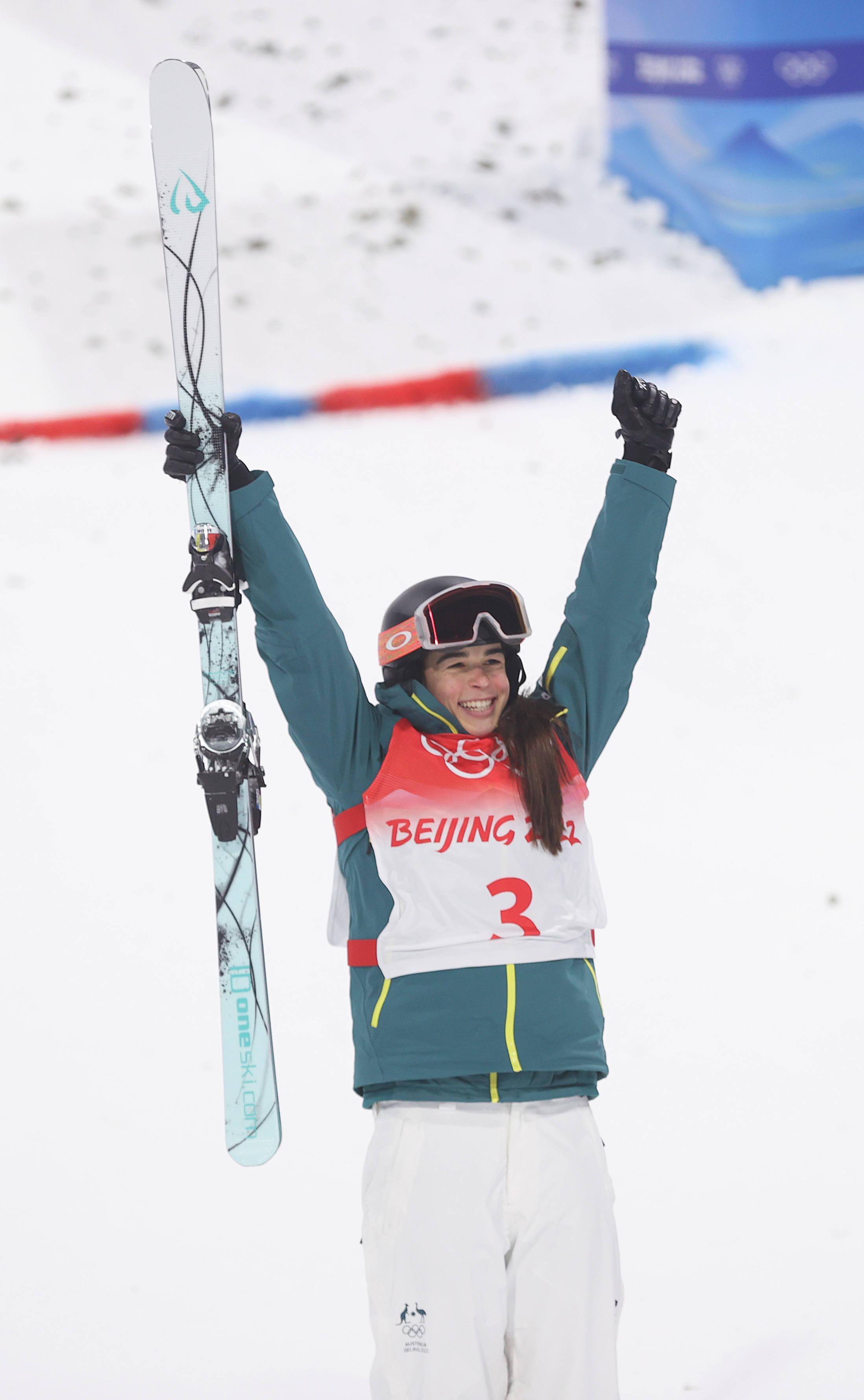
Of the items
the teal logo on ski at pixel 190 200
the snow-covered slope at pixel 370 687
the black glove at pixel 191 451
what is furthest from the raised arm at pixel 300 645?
the snow-covered slope at pixel 370 687

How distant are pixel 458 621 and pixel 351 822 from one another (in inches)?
12.2

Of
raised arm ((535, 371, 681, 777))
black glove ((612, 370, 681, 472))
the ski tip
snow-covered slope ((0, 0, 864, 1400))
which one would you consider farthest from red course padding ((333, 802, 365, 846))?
snow-covered slope ((0, 0, 864, 1400))

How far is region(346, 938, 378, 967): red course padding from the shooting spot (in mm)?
1673

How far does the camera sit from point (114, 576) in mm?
3252

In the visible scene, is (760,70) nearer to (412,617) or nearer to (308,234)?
(308,234)

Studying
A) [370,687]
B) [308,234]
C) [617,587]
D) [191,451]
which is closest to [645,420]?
[617,587]

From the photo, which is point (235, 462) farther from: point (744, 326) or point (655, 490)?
point (744, 326)

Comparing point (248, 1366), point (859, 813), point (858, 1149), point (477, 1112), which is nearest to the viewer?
point (477, 1112)

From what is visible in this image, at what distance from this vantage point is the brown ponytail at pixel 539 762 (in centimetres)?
167

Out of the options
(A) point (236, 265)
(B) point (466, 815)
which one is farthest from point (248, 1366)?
(A) point (236, 265)

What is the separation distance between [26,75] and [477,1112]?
3.13 m

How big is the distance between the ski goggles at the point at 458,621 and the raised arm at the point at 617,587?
0.24 feet

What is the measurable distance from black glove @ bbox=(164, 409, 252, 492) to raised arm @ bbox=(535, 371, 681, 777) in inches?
18.9

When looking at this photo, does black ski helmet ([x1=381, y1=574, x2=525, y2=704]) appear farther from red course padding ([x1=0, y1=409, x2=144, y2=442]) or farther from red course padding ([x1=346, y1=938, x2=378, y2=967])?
red course padding ([x1=0, y1=409, x2=144, y2=442])
